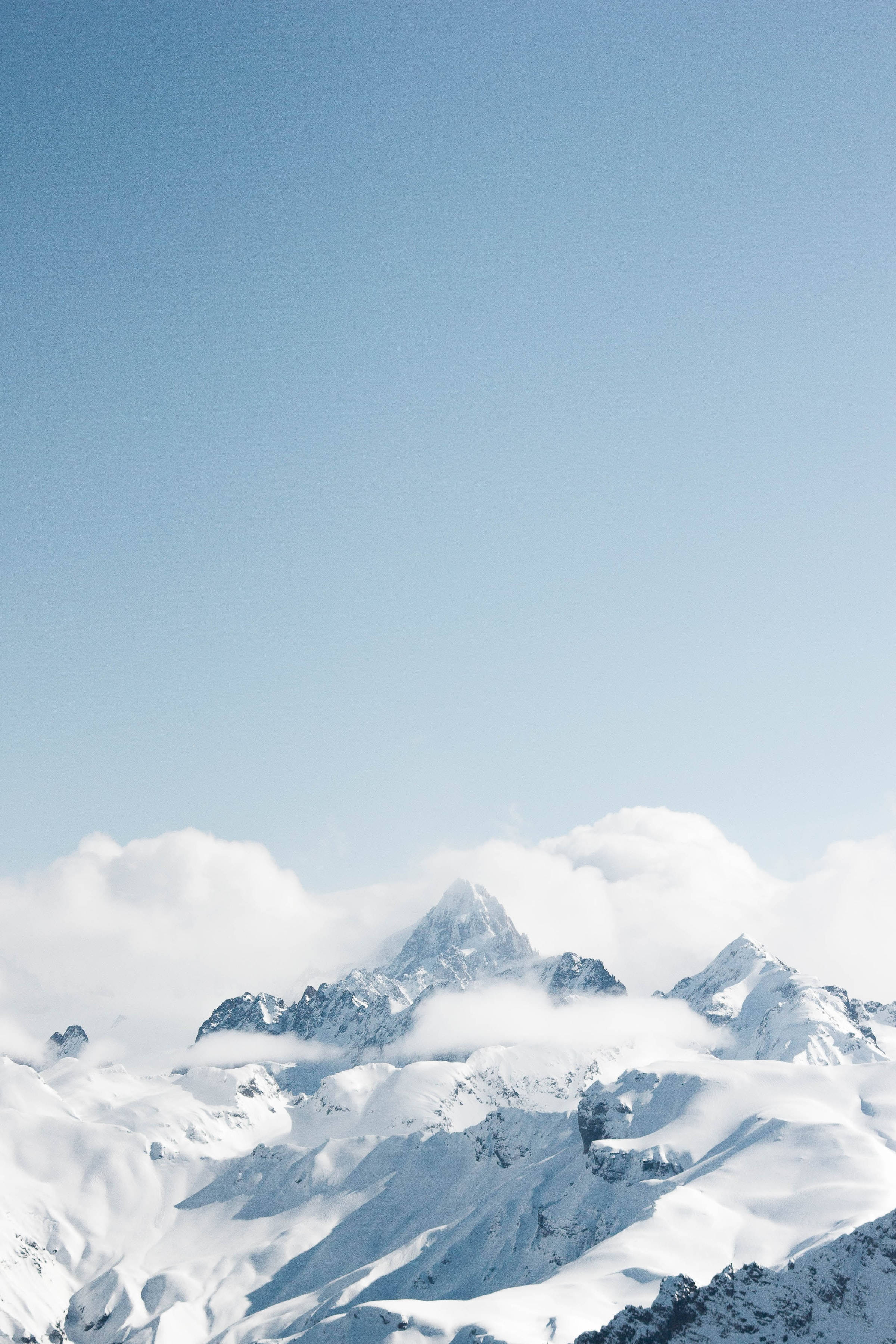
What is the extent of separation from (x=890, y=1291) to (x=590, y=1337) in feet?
169

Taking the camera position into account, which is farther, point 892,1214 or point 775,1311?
point 892,1214

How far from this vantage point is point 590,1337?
180000mm

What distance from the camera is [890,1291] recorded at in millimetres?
164000

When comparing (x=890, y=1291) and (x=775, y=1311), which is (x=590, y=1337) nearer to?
(x=775, y=1311)

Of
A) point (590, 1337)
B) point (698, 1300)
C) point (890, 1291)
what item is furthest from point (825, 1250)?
point (590, 1337)

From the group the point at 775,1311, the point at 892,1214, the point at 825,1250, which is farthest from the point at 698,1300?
the point at 892,1214

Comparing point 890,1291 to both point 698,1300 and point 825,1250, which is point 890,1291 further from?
point 698,1300

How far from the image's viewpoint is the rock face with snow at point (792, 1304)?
161m

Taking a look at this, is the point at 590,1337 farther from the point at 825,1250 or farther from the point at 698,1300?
the point at 825,1250

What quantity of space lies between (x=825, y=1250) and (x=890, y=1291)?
1159cm

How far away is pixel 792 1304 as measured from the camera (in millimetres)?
164750

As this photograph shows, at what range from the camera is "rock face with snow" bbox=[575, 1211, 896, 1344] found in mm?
160875

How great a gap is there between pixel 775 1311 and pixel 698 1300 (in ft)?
39.4

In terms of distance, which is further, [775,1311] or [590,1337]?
[590,1337]
